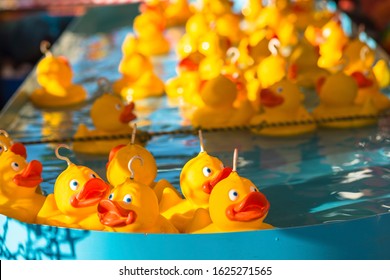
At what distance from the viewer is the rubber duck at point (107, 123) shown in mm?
3693

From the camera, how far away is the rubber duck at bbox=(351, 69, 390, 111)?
405cm

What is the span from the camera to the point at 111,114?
12.1 feet

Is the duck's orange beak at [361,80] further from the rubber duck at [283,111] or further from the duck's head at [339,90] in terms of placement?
the rubber duck at [283,111]

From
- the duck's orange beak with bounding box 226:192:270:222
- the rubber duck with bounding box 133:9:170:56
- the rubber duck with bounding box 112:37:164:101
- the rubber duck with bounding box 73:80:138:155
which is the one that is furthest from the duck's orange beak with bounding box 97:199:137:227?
the rubber duck with bounding box 133:9:170:56

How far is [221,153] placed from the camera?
3641 mm

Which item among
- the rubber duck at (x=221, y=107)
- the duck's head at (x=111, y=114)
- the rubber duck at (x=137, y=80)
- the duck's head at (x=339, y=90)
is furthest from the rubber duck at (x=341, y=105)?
the rubber duck at (x=137, y=80)

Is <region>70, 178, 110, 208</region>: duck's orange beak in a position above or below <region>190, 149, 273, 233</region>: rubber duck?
above

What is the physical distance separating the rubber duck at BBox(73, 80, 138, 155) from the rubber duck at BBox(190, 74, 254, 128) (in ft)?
1.24

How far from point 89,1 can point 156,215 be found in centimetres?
554

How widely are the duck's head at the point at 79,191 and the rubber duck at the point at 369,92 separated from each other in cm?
173

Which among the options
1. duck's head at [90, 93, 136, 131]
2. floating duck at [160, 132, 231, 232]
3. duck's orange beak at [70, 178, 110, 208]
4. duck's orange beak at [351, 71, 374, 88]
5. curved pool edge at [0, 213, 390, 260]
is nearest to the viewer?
curved pool edge at [0, 213, 390, 260]

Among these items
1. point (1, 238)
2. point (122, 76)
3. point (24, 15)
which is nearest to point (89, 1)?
point (24, 15)

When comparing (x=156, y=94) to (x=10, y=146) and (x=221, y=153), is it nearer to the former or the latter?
(x=221, y=153)

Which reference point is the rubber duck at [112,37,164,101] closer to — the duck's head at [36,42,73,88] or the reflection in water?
the duck's head at [36,42,73,88]
